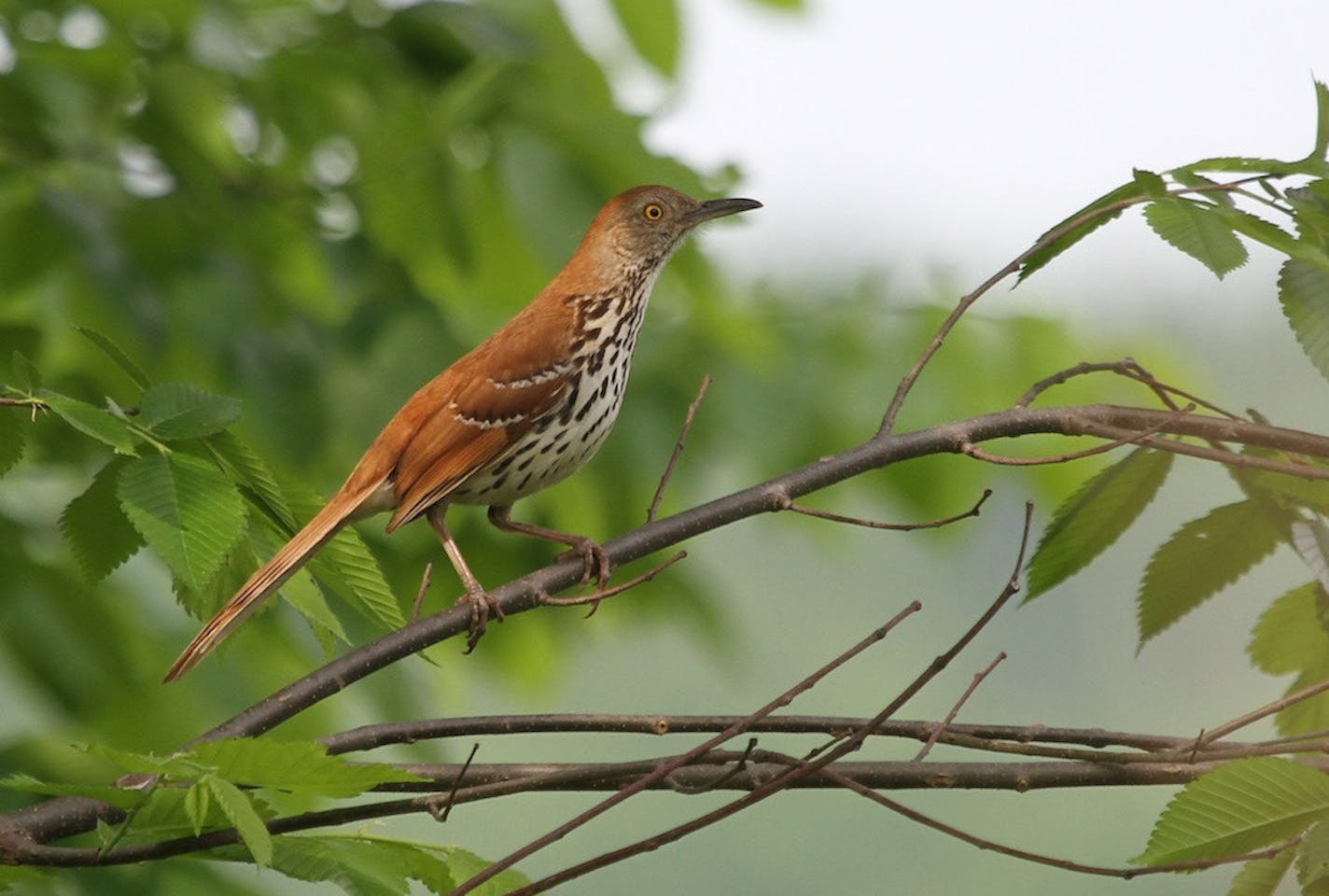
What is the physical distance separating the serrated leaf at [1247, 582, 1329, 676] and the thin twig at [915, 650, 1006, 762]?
1.31ft

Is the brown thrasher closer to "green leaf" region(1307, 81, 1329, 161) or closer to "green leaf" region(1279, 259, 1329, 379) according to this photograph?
"green leaf" region(1279, 259, 1329, 379)

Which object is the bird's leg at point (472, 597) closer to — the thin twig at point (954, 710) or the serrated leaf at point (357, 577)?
the serrated leaf at point (357, 577)

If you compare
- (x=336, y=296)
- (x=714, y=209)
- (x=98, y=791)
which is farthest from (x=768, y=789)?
(x=336, y=296)

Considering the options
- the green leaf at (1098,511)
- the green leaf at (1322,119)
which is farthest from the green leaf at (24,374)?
the green leaf at (1322,119)

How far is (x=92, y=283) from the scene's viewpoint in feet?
11.3

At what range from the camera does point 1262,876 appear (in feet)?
5.22

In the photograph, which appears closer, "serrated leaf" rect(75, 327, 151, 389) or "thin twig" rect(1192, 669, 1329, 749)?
"thin twig" rect(1192, 669, 1329, 749)

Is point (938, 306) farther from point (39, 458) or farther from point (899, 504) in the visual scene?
point (39, 458)

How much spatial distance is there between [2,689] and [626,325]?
81.7 inches

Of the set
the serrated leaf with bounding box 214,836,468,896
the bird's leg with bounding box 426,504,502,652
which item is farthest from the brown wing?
the serrated leaf with bounding box 214,836,468,896

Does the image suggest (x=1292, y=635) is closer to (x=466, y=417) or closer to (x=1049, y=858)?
(x=1049, y=858)

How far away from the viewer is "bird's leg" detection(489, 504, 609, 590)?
2062mm

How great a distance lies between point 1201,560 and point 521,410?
1285 mm

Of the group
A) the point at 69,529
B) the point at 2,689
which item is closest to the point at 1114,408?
the point at 69,529
